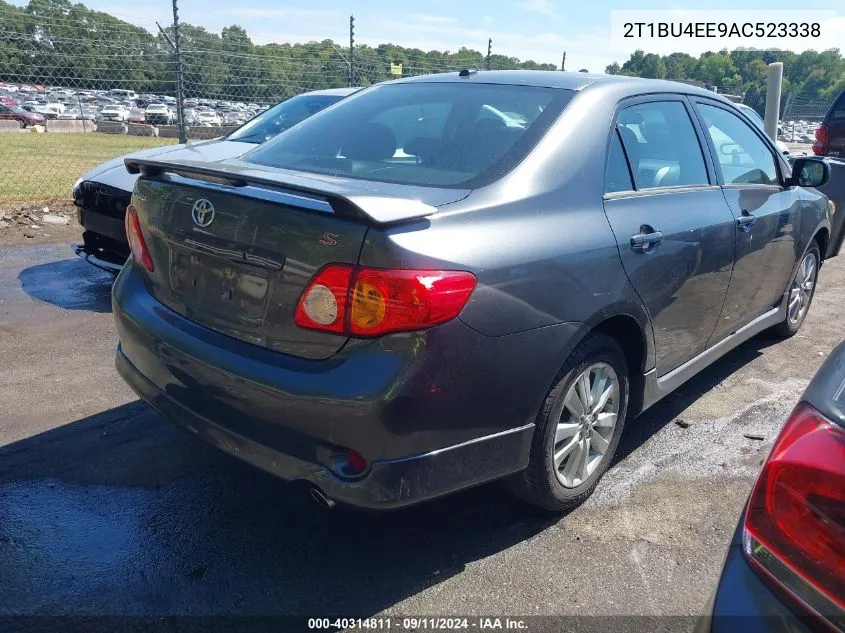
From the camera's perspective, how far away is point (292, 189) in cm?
225

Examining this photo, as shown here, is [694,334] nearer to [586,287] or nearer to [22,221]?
[586,287]

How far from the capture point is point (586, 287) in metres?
2.59

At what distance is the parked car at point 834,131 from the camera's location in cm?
952

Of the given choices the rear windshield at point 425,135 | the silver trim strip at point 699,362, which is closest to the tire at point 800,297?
the silver trim strip at point 699,362

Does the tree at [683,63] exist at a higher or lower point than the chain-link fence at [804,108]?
higher

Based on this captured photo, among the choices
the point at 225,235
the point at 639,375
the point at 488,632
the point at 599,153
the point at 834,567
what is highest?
the point at 599,153

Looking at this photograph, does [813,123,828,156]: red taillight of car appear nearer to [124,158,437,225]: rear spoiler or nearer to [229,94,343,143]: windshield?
[229,94,343,143]: windshield

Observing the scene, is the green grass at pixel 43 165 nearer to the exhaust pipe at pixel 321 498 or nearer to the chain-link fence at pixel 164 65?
the chain-link fence at pixel 164 65

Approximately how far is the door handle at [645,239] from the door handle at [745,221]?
911 millimetres

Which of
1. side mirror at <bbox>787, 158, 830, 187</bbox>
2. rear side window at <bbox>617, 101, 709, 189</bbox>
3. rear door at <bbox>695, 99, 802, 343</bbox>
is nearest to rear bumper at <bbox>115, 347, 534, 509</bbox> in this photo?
rear side window at <bbox>617, 101, 709, 189</bbox>

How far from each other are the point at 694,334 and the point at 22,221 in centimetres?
734

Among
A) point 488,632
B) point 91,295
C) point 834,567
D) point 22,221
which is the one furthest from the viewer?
point 22,221

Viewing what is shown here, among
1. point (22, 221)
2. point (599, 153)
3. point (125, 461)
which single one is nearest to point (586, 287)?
point (599, 153)

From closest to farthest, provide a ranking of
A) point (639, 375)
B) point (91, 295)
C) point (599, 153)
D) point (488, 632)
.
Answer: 1. point (488, 632)
2. point (599, 153)
3. point (639, 375)
4. point (91, 295)
